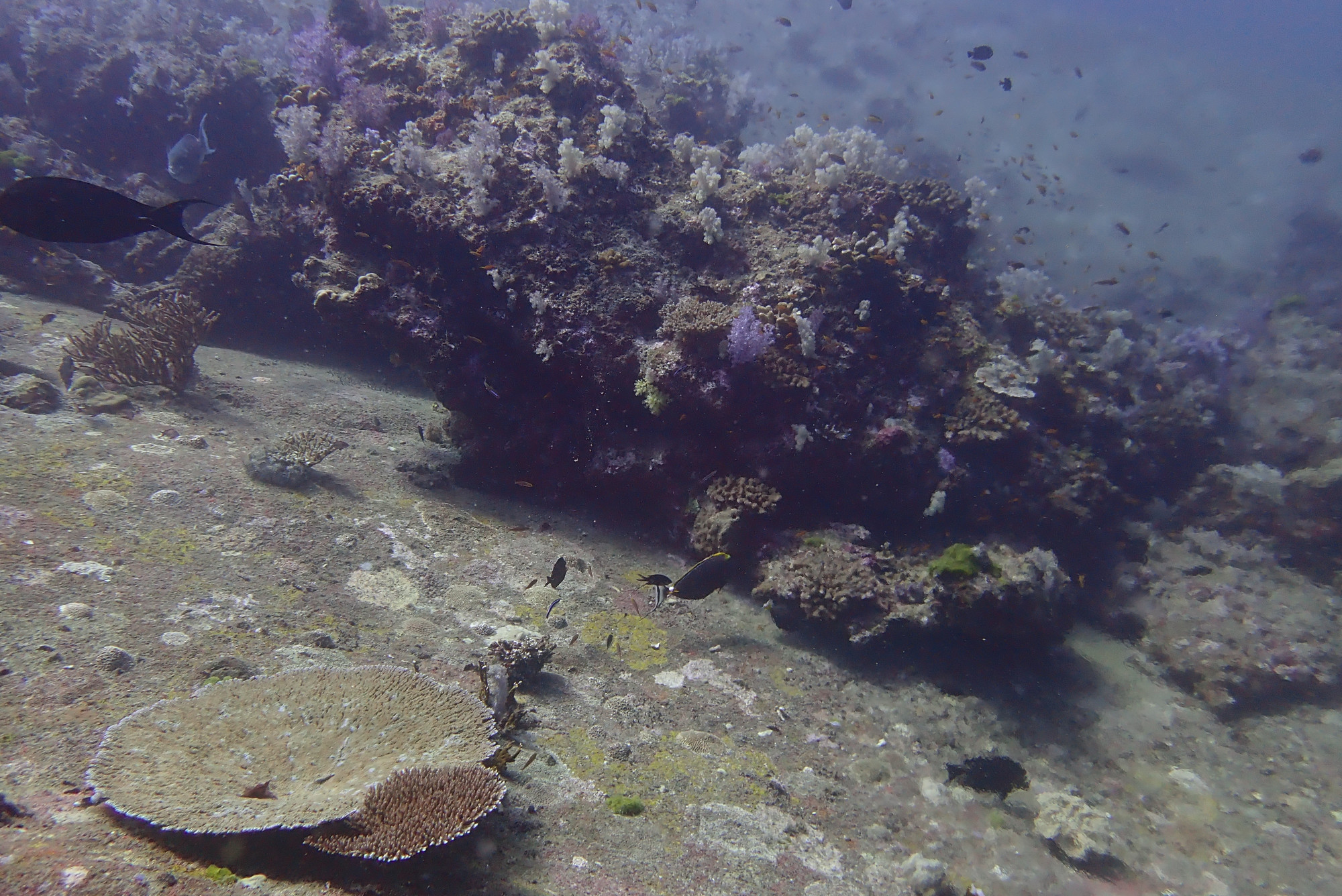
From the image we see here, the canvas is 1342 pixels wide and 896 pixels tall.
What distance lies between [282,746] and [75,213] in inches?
103

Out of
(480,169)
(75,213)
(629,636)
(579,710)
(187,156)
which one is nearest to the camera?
(75,213)

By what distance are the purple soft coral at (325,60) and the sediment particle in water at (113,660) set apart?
10.1 meters

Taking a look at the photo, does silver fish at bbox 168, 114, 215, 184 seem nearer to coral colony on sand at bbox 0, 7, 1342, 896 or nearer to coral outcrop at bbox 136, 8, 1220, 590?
coral colony on sand at bbox 0, 7, 1342, 896

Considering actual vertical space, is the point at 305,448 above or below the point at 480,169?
below

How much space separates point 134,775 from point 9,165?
13.7 m

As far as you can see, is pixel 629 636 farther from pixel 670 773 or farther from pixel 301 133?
pixel 301 133

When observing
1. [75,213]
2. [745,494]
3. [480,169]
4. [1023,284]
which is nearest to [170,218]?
[75,213]

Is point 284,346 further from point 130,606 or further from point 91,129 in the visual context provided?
point 91,129

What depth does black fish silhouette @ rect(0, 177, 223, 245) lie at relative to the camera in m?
2.41

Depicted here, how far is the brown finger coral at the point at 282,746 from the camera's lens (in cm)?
224

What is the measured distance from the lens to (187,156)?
400 inches

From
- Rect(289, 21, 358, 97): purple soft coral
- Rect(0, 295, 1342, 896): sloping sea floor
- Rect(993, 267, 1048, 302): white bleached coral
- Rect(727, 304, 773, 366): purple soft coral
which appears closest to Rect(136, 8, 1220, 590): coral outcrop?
Rect(727, 304, 773, 366): purple soft coral

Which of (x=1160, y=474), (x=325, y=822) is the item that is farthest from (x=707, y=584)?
(x=1160, y=474)

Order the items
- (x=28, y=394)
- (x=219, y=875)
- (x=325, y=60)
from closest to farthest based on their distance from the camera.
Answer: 1. (x=219, y=875)
2. (x=28, y=394)
3. (x=325, y=60)
